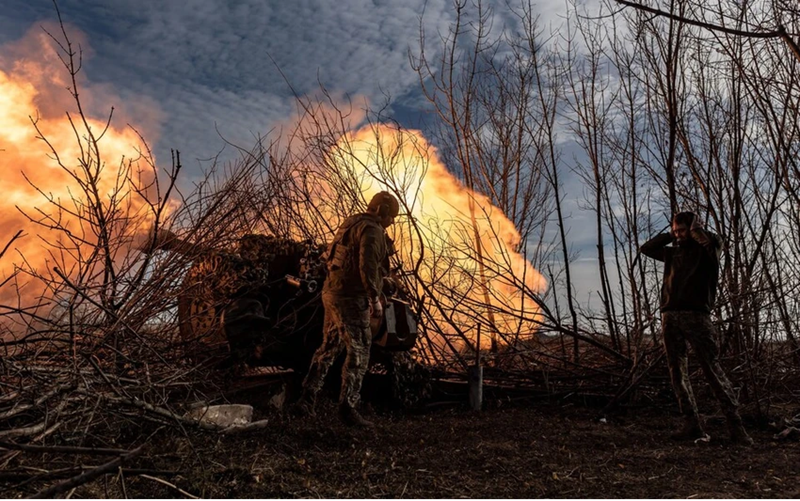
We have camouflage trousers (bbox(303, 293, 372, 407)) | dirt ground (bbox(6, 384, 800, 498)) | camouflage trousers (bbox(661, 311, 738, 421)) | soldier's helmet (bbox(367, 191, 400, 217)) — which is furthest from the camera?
soldier's helmet (bbox(367, 191, 400, 217))

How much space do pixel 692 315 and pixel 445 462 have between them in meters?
2.89

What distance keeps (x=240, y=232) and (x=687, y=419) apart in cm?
532

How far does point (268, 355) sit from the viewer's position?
21.1 ft

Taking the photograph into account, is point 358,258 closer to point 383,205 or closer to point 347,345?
point 383,205

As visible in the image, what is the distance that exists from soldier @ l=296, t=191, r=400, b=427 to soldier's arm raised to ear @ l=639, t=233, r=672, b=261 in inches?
105

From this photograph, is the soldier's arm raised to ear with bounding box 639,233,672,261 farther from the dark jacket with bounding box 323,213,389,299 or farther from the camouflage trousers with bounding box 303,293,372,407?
the camouflage trousers with bounding box 303,293,372,407

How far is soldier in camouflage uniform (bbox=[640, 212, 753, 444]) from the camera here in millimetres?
5387

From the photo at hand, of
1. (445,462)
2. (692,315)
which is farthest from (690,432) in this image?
(445,462)

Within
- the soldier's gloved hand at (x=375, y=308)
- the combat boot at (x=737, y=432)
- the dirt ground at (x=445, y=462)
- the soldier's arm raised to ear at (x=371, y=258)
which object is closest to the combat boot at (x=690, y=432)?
the dirt ground at (x=445, y=462)

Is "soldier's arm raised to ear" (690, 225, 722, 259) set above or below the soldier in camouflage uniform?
above

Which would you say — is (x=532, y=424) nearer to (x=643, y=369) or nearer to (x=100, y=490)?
(x=643, y=369)

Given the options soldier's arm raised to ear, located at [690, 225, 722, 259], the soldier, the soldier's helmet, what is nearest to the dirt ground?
the soldier

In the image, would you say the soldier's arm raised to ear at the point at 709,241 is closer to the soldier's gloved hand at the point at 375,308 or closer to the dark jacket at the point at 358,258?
the dark jacket at the point at 358,258

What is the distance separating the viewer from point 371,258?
219 inches
